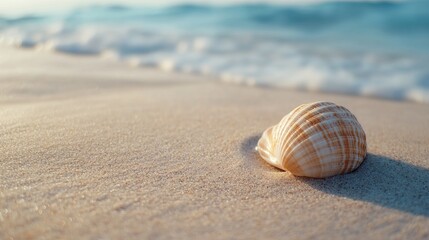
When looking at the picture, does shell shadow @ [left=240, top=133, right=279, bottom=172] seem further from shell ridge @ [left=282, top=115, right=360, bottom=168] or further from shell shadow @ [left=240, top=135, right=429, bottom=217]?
shell ridge @ [left=282, top=115, right=360, bottom=168]

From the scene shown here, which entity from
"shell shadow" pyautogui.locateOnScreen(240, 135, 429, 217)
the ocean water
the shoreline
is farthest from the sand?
the ocean water

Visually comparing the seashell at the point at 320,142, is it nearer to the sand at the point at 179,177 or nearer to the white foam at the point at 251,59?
the sand at the point at 179,177

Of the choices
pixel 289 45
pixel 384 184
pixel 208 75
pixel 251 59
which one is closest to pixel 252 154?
pixel 384 184

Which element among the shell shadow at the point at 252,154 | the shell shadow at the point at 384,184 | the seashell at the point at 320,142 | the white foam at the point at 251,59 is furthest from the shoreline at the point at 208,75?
the seashell at the point at 320,142

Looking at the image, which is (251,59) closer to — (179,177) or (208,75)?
(208,75)

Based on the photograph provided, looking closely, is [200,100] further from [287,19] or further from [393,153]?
[287,19]

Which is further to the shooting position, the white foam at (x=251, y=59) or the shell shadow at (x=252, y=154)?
the white foam at (x=251, y=59)
